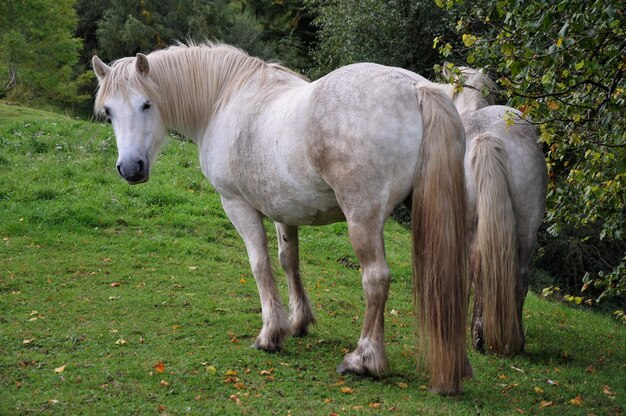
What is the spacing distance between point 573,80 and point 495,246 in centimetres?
149

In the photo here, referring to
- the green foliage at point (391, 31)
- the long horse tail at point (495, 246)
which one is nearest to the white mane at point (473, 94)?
the long horse tail at point (495, 246)

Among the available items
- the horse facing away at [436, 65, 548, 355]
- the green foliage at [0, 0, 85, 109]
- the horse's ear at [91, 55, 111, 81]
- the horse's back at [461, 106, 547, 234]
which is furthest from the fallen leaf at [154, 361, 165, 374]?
the green foliage at [0, 0, 85, 109]

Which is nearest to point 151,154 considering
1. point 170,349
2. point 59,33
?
point 170,349

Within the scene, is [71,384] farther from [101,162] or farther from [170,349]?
[101,162]

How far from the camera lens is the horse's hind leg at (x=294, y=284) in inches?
245

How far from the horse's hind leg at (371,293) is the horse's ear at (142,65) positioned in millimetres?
2168

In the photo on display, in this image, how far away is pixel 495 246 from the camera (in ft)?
18.8

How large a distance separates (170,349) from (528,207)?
3.19m

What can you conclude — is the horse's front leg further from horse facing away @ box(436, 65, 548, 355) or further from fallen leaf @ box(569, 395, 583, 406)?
fallen leaf @ box(569, 395, 583, 406)

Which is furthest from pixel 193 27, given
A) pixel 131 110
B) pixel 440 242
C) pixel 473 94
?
pixel 440 242

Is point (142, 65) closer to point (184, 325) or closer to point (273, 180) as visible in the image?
point (273, 180)

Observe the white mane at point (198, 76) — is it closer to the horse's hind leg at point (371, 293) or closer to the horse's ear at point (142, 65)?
the horse's ear at point (142, 65)

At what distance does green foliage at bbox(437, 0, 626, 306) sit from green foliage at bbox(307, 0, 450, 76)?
1124 centimetres

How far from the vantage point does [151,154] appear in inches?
223
